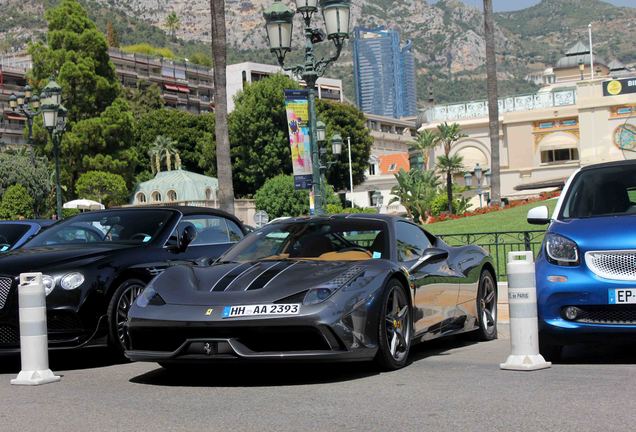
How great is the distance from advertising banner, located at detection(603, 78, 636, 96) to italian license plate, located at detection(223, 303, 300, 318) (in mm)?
71858

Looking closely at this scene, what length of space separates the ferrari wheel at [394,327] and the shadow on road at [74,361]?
2822mm

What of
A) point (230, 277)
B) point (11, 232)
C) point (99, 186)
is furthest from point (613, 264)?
point (99, 186)

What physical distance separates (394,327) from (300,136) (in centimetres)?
1174

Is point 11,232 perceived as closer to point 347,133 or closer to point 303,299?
point 303,299

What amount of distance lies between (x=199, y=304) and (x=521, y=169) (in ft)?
242

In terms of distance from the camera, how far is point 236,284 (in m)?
7.21

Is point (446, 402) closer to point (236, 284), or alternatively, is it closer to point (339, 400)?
point (339, 400)

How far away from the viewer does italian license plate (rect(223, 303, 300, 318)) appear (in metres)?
6.80

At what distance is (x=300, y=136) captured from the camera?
19062 mm

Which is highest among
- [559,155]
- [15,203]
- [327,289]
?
[559,155]

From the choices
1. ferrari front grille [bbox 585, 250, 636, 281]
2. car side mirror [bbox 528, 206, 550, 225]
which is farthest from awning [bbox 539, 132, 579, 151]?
ferrari front grille [bbox 585, 250, 636, 281]

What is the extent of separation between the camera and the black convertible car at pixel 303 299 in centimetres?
682

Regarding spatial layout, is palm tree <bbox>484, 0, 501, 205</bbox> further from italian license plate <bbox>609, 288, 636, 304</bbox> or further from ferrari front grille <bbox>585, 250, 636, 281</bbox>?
italian license plate <bbox>609, 288, 636, 304</bbox>

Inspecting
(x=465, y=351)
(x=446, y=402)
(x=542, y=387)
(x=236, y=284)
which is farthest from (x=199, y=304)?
(x=465, y=351)
